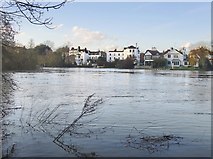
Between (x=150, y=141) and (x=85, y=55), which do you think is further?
(x=85, y=55)

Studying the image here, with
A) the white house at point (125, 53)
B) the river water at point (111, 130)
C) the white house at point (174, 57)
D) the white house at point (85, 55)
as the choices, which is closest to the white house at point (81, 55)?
the white house at point (85, 55)

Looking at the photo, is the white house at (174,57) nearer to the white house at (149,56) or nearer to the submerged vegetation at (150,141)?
the white house at (149,56)

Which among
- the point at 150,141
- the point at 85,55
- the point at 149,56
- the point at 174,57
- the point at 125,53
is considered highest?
the point at 125,53

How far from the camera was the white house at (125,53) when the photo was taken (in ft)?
395

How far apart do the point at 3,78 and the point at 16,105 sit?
26.4 feet

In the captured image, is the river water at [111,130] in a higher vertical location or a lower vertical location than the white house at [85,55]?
lower

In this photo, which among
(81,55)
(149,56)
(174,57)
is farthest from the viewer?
(81,55)

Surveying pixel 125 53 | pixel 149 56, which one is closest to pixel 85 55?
pixel 125 53

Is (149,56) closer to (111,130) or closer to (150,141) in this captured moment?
(111,130)

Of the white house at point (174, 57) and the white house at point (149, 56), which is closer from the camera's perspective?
the white house at point (174, 57)

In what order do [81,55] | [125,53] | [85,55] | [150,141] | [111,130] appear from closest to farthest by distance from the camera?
[150,141]
[111,130]
[125,53]
[81,55]
[85,55]

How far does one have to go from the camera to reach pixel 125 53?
415ft

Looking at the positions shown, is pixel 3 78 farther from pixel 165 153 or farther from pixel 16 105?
pixel 16 105

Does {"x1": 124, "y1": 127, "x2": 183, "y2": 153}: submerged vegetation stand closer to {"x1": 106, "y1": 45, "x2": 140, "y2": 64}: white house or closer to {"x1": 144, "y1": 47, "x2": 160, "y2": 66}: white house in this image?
{"x1": 144, "y1": 47, "x2": 160, "y2": 66}: white house
